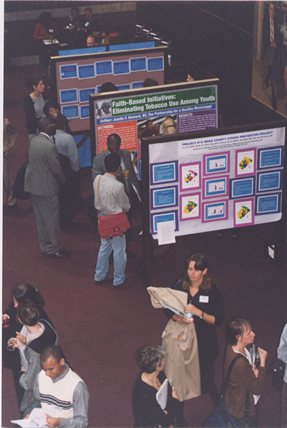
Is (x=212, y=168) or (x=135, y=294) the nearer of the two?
(x=212, y=168)

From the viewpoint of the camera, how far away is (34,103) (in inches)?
295

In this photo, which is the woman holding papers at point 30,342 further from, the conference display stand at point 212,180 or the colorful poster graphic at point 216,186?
the colorful poster graphic at point 216,186

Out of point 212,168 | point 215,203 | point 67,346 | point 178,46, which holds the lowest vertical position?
point 67,346

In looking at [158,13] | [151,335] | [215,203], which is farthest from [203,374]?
[158,13]

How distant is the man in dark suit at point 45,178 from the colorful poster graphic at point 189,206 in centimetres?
149

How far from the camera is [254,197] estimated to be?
18.9 feet

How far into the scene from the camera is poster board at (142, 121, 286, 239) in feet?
17.5

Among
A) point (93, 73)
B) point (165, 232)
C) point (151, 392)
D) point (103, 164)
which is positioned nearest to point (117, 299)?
point (165, 232)

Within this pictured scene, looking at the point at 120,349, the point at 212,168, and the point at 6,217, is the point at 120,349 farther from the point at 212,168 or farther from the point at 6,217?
the point at 6,217

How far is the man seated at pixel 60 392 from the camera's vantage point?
11.6ft

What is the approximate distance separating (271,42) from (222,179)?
2815 millimetres

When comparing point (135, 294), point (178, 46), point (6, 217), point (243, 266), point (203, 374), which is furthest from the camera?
point (178, 46)

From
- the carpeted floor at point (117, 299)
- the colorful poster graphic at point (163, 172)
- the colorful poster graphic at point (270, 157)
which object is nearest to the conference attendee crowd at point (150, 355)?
the carpeted floor at point (117, 299)

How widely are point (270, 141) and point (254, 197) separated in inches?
23.5
